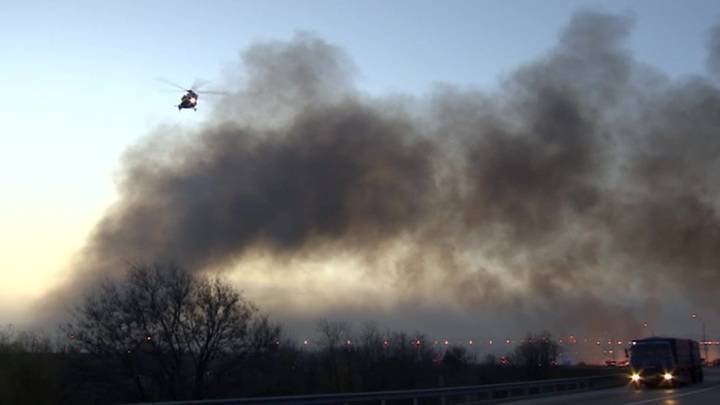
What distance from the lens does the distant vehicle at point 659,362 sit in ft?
174

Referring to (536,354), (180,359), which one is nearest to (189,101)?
(180,359)

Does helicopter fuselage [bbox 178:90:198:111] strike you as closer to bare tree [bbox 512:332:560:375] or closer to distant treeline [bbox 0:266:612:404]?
distant treeline [bbox 0:266:612:404]

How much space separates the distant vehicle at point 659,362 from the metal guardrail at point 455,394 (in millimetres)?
2700

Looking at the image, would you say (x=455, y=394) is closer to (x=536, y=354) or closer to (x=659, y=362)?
(x=659, y=362)

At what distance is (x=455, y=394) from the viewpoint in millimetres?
37750

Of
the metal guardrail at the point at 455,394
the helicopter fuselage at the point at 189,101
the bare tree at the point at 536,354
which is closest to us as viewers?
the metal guardrail at the point at 455,394

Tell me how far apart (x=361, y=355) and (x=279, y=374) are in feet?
57.8

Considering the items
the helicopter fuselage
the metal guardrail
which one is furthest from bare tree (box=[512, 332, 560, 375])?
the helicopter fuselage

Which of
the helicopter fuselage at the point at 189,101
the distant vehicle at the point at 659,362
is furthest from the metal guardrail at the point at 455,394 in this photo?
the helicopter fuselage at the point at 189,101

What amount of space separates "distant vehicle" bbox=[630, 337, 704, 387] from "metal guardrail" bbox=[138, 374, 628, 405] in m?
2.70

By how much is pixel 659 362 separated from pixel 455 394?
21210mm

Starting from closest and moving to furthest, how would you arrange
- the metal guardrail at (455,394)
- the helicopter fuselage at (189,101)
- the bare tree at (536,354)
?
the metal guardrail at (455,394) → the helicopter fuselage at (189,101) → the bare tree at (536,354)

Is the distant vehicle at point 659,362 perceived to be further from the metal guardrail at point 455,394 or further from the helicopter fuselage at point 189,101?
the helicopter fuselage at point 189,101

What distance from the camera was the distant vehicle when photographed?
174 feet
